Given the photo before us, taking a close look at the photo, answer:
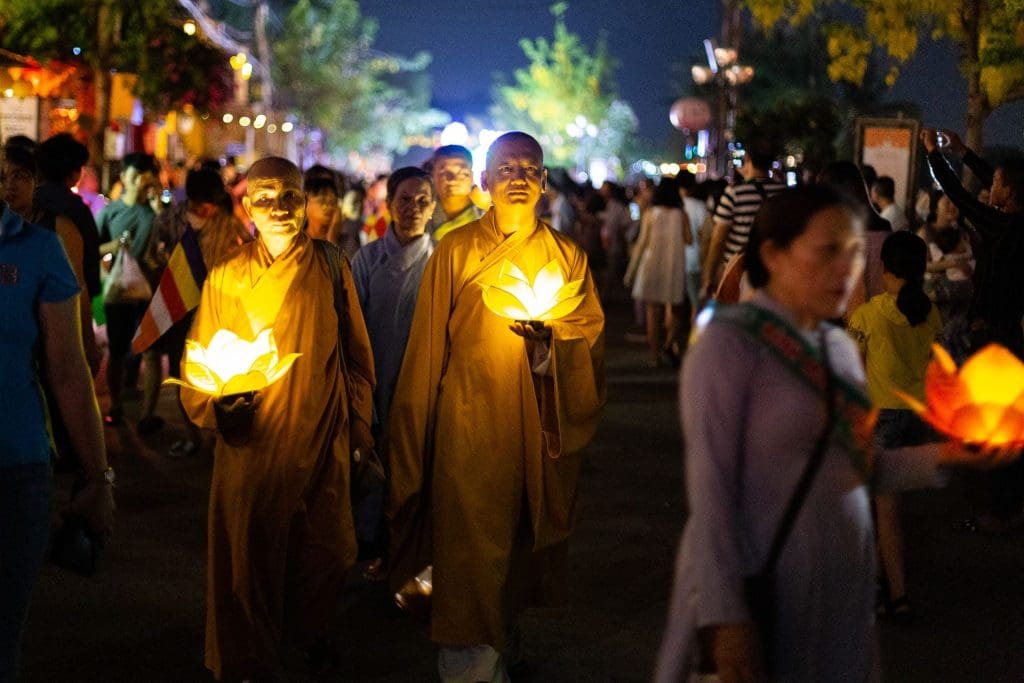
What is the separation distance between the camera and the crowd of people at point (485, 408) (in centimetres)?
290

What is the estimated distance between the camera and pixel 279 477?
5242mm

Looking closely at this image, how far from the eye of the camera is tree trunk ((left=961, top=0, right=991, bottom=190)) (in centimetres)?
1281

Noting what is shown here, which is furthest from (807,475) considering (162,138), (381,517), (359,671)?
(162,138)

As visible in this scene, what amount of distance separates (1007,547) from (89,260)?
17.5 feet

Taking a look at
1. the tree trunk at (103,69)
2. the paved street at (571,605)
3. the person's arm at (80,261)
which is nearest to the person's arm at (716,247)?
the paved street at (571,605)

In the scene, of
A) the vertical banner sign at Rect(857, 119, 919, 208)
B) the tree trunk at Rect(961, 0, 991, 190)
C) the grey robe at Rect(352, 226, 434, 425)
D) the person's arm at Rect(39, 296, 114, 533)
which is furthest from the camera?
the vertical banner sign at Rect(857, 119, 919, 208)

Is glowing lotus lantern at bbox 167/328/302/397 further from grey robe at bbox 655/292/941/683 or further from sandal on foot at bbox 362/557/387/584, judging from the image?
grey robe at bbox 655/292/941/683

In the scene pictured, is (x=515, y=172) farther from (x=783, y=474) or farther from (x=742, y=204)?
(x=742, y=204)

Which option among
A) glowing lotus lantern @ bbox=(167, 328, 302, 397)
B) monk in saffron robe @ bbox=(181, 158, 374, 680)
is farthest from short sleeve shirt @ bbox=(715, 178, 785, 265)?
glowing lotus lantern @ bbox=(167, 328, 302, 397)

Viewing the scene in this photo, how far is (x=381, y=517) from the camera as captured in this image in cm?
683

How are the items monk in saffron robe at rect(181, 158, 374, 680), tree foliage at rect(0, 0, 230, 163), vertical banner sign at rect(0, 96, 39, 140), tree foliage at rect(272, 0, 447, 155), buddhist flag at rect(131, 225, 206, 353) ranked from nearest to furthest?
monk in saffron robe at rect(181, 158, 374, 680)
buddhist flag at rect(131, 225, 206, 353)
vertical banner sign at rect(0, 96, 39, 140)
tree foliage at rect(0, 0, 230, 163)
tree foliage at rect(272, 0, 447, 155)

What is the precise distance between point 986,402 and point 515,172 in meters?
2.83

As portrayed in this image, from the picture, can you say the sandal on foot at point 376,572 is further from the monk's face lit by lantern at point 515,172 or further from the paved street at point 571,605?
the monk's face lit by lantern at point 515,172

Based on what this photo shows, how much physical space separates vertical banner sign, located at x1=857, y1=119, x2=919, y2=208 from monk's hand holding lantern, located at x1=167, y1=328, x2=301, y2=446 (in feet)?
39.2
